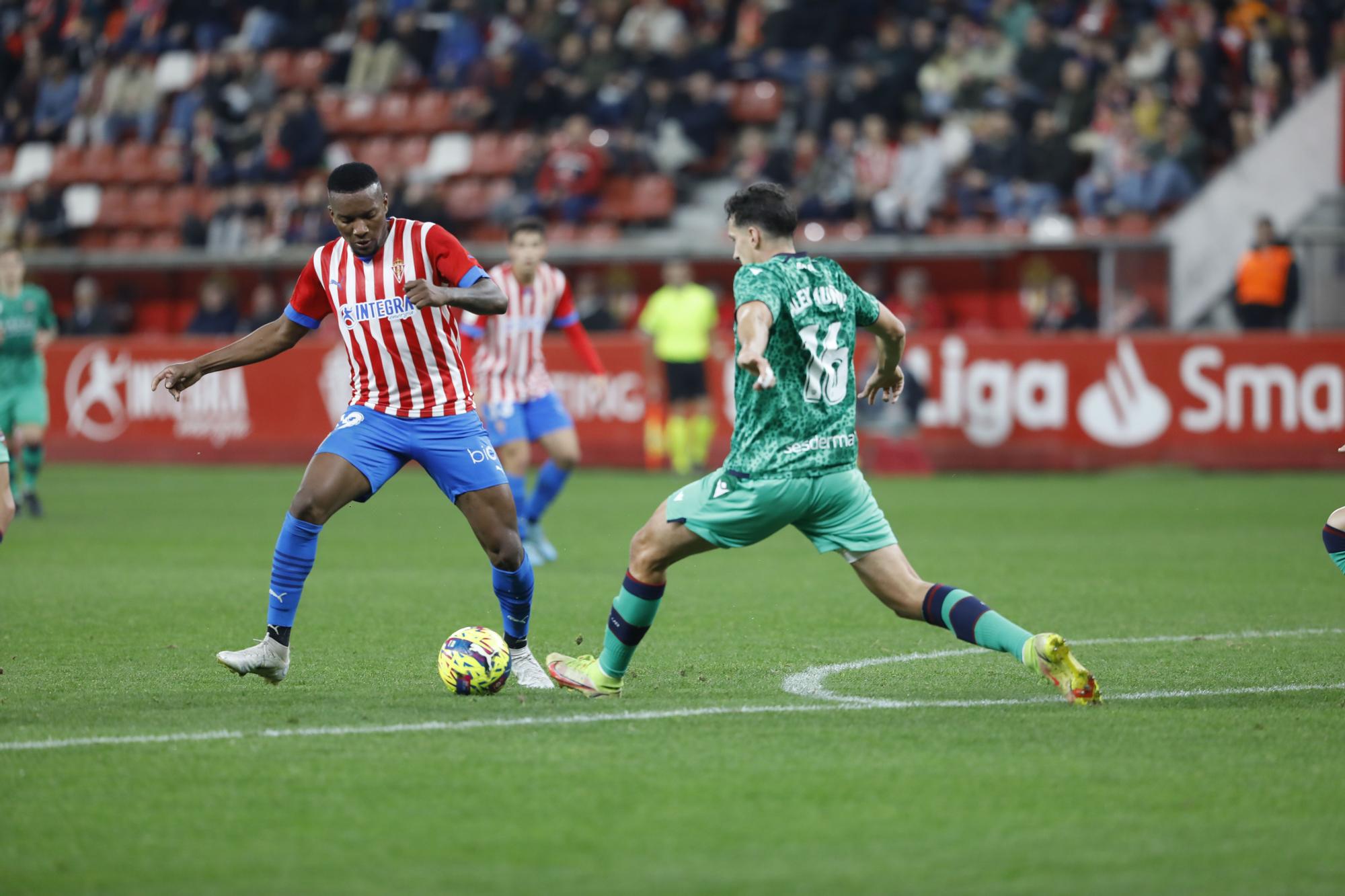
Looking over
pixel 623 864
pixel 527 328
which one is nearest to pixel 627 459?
pixel 527 328

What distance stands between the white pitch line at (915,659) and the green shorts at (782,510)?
0.70m

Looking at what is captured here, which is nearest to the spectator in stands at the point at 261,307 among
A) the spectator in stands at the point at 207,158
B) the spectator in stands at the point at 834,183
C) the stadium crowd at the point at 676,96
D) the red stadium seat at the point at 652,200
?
the stadium crowd at the point at 676,96

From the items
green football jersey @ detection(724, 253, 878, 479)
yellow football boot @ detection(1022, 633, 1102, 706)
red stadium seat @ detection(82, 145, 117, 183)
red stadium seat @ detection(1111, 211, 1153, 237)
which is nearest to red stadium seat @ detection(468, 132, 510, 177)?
red stadium seat @ detection(82, 145, 117, 183)

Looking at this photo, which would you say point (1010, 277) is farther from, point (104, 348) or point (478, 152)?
point (104, 348)

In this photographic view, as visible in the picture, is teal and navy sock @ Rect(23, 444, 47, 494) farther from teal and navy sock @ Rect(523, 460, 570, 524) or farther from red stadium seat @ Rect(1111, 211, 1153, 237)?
red stadium seat @ Rect(1111, 211, 1153, 237)

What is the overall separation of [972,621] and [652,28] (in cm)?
2104

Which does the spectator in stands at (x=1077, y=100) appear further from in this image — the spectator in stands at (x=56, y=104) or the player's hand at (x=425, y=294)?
the spectator in stands at (x=56, y=104)

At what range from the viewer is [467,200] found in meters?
25.9

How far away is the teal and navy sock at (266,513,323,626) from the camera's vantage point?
7309 millimetres

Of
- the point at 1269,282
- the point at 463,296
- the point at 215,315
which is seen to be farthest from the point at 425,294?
the point at 215,315

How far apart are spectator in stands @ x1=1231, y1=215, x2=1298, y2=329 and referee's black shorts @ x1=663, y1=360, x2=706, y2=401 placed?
6264mm

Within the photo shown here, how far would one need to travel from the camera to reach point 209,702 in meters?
7.00

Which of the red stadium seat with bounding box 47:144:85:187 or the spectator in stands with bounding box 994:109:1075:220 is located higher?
the red stadium seat with bounding box 47:144:85:187

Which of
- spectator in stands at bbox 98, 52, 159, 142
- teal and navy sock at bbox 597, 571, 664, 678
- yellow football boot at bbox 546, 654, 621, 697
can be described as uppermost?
spectator in stands at bbox 98, 52, 159, 142
